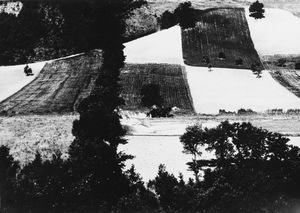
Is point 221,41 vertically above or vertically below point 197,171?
above

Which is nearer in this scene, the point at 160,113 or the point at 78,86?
the point at 160,113

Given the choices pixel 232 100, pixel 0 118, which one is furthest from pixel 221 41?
pixel 0 118

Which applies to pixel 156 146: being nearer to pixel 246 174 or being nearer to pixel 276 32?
pixel 246 174

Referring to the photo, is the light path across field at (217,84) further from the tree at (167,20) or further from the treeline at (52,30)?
the treeline at (52,30)

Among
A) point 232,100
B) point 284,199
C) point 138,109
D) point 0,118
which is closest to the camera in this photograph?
point 284,199

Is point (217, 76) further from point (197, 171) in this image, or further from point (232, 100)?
point (197, 171)

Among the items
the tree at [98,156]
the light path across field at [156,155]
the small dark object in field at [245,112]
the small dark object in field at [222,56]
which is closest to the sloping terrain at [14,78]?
the tree at [98,156]

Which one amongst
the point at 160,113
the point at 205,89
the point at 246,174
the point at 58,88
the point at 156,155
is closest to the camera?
the point at 246,174

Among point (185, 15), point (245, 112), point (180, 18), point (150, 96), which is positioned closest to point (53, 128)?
point (150, 96)
